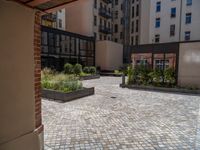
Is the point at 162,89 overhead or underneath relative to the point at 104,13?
underneath

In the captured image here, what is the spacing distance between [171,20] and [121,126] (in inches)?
1022

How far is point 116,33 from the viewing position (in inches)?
1451

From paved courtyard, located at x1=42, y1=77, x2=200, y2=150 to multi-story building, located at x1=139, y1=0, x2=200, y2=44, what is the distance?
2164 cm

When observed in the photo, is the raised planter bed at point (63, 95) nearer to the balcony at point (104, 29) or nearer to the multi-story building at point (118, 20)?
the balcony at point (104, 29)

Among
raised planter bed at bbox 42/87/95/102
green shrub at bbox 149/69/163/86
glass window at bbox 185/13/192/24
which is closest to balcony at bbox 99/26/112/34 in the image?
glass window at bbox 185/13/192/24

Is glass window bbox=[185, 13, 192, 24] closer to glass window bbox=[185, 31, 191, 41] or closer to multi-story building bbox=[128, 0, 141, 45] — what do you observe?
glass window bbox=[185, 31, 191, 41]

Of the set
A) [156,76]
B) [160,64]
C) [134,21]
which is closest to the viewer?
[156,76]

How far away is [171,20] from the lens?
86.5 ft

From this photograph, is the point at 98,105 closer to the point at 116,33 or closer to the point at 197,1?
the point at 197,1

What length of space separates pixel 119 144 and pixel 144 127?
4.22ft

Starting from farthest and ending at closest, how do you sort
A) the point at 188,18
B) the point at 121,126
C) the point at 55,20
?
the point at 55,20 → the point at 188,18 → the point at 121,126

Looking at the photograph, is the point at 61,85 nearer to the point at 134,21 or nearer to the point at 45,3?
the point at 45,3

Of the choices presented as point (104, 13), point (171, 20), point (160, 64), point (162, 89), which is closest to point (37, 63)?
point (162, 89)

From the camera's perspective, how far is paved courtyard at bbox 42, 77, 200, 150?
3.69m
